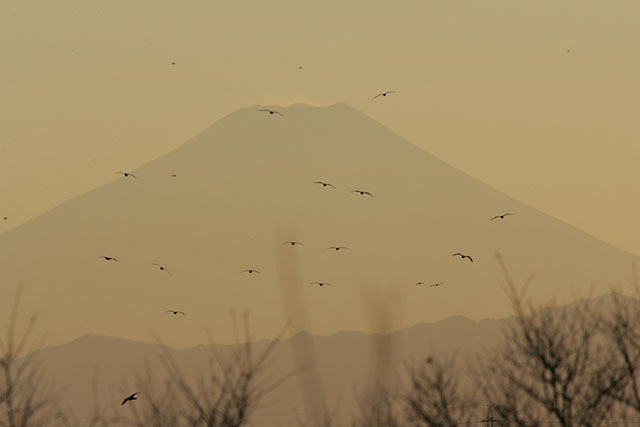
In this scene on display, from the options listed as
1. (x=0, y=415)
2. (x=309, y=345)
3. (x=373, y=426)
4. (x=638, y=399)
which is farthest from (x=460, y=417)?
(x=309, y=345)

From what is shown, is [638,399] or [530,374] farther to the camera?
[530,374]

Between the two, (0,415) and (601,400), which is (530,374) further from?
(0,415)

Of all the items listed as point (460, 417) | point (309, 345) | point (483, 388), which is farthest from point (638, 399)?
point (309, 345)

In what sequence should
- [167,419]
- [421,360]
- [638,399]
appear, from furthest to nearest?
[421,360] → [167,419] → [638,399]

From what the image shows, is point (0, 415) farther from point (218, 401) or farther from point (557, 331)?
point (557, 331)

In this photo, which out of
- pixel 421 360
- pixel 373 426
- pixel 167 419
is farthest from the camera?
pixel 373 426

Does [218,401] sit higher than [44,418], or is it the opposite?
[44,418]

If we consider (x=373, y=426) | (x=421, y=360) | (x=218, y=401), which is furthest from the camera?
(x=373, y=426)

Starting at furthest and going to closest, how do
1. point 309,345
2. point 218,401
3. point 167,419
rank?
point 167,419
point 218,401
point 309,345

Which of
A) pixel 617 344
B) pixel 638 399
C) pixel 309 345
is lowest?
pixel 309 345
